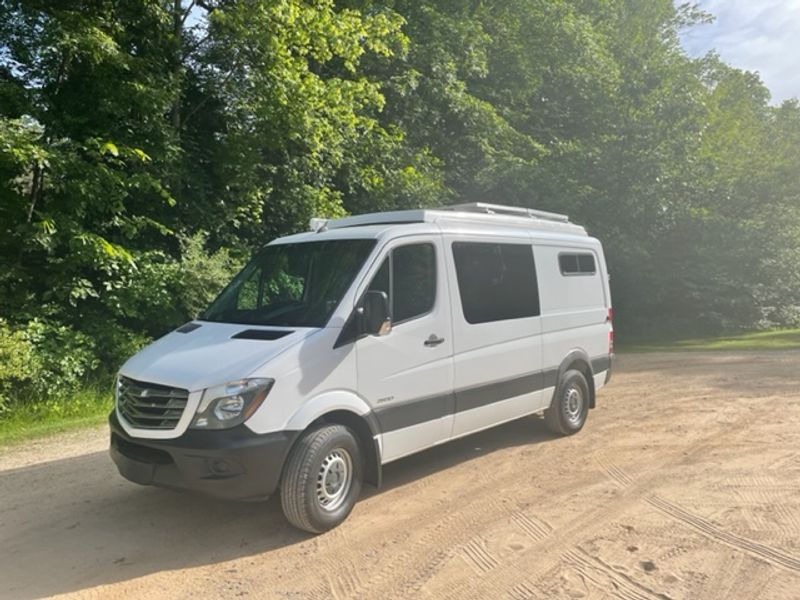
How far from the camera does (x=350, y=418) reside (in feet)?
16.6

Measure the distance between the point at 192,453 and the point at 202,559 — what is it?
76 centimetres

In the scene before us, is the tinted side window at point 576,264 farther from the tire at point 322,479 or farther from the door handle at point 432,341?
the tire at point 322,479

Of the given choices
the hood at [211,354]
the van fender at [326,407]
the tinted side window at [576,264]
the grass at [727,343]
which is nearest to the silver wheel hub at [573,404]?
the tinted side window at [576,264]

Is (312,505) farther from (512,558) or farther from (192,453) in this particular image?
Answer: (512,558)

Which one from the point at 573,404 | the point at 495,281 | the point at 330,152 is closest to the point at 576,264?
the point at 573,404

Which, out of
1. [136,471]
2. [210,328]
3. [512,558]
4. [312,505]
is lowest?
[512,558]

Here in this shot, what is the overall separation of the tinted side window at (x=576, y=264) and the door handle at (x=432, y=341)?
259 cm

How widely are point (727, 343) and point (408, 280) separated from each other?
1594 centimetres

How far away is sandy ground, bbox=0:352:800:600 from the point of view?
4020mm

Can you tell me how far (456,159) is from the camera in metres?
18.8

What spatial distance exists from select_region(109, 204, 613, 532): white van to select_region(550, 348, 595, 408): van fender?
5 centimetres

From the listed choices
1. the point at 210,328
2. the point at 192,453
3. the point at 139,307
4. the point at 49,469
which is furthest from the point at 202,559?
the point at 139,307

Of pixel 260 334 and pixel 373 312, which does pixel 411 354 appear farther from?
pixel 260 334

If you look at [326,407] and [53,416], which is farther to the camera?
[53,416]
